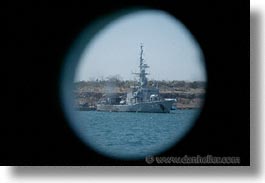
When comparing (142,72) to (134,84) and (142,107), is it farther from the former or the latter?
(142,107)

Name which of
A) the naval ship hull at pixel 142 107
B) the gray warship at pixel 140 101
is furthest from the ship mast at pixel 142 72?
the naval ship hull at pixel 142 107

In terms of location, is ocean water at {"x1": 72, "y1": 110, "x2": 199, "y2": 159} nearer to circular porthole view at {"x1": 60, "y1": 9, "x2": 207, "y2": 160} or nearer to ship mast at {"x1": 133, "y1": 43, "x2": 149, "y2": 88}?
circular porthole view at {"x1": 60, "y1": 9, "x2": 207, "y2": 160}

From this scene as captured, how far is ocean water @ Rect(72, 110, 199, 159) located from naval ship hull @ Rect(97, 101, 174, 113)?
0.03 meters

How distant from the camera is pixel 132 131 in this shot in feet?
11.4

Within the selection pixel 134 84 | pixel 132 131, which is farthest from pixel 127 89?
pixel 132 131

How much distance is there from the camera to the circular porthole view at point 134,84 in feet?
11.4

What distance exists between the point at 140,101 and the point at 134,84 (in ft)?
0.38

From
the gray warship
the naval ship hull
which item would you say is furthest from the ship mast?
the naval ship hull

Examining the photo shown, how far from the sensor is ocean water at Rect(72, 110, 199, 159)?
11.4ft

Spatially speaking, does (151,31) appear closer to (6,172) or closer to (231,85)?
(231,85)

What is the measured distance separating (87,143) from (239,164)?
0.95m

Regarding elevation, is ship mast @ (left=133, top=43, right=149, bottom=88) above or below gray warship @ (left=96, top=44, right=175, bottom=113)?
above

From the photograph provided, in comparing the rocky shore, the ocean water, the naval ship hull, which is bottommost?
the ocean water

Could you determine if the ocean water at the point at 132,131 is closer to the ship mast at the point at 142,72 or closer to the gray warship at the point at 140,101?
the gray warship at the point at 140,101
